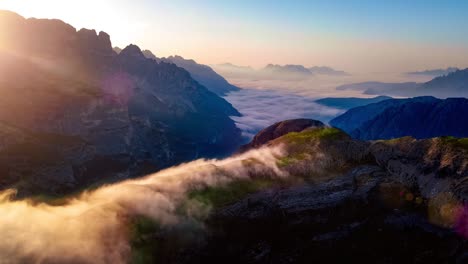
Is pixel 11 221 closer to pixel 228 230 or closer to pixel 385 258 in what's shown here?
pixel 228 230

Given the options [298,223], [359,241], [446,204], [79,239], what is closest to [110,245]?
[79,239]

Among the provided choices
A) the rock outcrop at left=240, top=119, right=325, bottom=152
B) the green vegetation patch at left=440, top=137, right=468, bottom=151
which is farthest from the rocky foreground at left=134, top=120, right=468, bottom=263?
the rock outcrop at left=240, top=119, right=325, bottom=152

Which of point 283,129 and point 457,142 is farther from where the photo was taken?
point 283,129

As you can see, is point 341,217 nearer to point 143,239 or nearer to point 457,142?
point 457,142

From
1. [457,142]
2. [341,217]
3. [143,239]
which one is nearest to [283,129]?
[457,142]

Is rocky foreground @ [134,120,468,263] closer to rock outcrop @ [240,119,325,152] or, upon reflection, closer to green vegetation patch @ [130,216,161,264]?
green vegetation patch @ [130,216,161,264]

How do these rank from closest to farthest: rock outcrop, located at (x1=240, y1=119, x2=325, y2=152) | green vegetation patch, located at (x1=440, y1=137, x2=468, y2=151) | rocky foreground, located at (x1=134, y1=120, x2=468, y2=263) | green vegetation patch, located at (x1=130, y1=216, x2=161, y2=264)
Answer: green vegetation patch, located at (x1=130, y1=216, x2=161, y2=264), rocky foreground, located at (x1=134, y1=120, x2=468, y2=263), green vegetation patch, located at (x1=440, y1=137, x2=468, y2=151), rock outcrop, located at (x1=240, y1=119, x2=325, y2=152)

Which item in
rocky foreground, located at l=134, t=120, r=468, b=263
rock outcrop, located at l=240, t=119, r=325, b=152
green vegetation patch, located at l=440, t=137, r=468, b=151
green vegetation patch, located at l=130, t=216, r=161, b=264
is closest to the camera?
green vegetation patch, located at l=130, t=216, r=161, b=264

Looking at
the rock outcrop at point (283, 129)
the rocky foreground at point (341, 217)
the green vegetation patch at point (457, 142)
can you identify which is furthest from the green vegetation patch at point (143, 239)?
the rock outcrop at point (283, 129)
